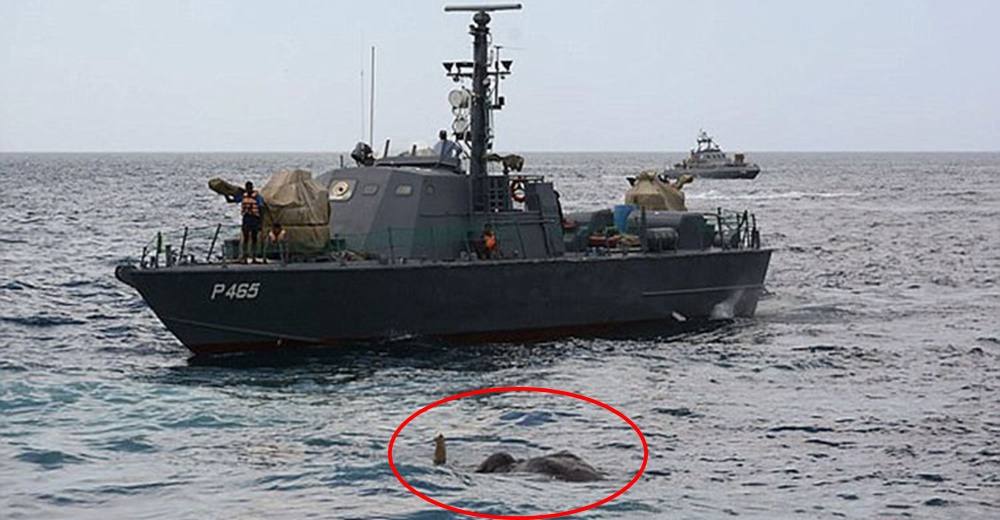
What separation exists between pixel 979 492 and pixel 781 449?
3143 mm

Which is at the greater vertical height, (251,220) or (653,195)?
(653,195)

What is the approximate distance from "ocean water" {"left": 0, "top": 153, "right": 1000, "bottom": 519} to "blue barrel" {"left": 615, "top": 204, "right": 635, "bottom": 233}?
315cm

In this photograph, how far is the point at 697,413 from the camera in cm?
2402

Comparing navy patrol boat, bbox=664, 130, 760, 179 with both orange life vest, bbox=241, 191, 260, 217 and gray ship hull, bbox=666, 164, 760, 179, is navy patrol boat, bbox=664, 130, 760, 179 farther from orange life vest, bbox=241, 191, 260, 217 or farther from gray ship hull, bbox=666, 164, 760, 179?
orange life vest, bbox=241, 191, 260, 217

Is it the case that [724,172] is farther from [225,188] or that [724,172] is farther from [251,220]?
[251,220]

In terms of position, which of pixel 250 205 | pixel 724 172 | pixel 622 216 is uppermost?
pixel 250 205

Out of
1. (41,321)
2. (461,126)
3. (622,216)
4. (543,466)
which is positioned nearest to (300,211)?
(461,126)

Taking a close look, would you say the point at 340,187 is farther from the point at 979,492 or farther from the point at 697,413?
the point at 979,492

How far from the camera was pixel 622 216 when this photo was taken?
35375 mm

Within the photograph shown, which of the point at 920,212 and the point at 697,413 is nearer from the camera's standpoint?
the point at 697,413

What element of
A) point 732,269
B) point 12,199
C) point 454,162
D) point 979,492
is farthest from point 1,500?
point 12,199

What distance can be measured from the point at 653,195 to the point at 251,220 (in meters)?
14.2

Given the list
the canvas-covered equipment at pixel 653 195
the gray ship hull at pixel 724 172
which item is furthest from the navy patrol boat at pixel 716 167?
the canvas-covered equipment at pixel 653 195

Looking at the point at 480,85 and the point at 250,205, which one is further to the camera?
the point at 480,85
